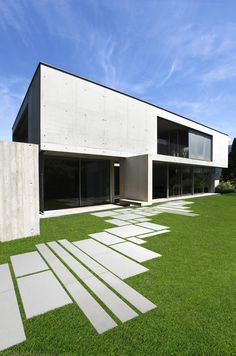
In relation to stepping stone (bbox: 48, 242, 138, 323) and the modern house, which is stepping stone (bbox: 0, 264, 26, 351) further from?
the modern house

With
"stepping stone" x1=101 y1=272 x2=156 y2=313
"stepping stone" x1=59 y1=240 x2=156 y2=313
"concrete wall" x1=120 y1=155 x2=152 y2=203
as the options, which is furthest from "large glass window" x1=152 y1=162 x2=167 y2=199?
"stepping stone" x1=101 y1=272 x2=156 y2=313

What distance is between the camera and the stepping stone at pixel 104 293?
2.12 metres

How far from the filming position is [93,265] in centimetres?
332

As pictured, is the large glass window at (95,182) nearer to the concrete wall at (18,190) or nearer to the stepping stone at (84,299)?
the concrete wall at (18,190)

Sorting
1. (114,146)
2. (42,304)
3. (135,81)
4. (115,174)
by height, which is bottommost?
(42,304)

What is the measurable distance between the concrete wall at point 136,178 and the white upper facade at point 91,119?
31.8 inches

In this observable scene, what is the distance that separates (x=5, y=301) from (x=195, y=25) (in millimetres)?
9707

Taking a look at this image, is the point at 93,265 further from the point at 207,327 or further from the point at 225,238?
the point at 225,238

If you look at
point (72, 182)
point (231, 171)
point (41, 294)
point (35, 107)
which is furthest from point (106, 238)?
point (231, 171)

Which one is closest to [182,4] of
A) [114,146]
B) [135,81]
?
[135,81]

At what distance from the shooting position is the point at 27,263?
3418mm

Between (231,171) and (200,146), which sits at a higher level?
(200,146)

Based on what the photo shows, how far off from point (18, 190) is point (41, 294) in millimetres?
2936

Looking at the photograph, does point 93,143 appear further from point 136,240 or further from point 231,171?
point 231,171
